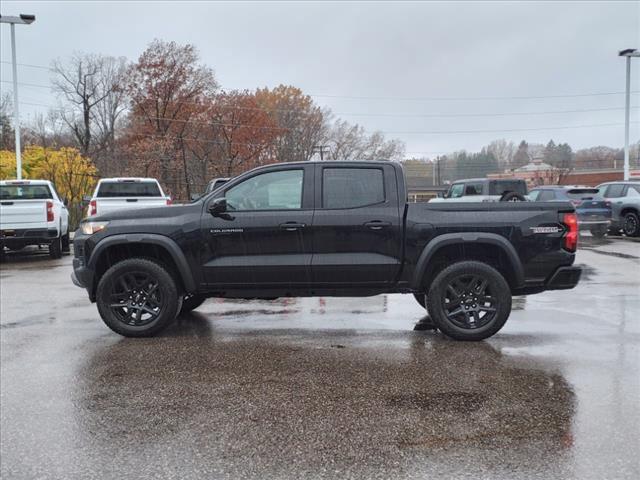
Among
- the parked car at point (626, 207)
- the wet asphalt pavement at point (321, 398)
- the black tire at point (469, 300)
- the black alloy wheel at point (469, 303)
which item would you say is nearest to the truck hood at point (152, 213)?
the wet asphalt pavement at point (321, 398)

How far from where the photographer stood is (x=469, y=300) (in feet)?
19.3

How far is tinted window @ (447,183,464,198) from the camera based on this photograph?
21266 millimetres

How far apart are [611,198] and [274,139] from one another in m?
38.5

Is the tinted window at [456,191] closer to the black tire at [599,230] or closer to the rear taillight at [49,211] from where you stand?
the black tire at [599,230]

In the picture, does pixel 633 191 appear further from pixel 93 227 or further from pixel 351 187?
pixel 93 227

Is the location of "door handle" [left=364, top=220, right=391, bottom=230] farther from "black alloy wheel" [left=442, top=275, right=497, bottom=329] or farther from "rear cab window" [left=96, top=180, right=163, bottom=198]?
"rear cab window" [left=96, top=180, right=163, bottom=198]

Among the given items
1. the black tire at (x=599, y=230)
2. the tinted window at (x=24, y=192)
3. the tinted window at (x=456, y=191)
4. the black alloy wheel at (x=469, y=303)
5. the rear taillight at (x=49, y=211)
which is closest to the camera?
the black alloy wheel at (x=469, y=303)

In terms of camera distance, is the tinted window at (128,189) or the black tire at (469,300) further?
the tinted window at (128,189)

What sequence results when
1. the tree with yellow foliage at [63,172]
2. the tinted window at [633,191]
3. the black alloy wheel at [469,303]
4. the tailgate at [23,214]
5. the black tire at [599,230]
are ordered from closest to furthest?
the black alloy wheel at [469,303] → the tailgate at [23,214] → the black tire at [599,230] → the tinted window at [633,191] → the tree with yellow foliage at [63,172]

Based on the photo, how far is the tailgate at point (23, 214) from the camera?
13.0 metres

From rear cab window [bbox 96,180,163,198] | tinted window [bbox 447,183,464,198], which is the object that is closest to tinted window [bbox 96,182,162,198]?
rear cab window [bbox 96,180,163,198]

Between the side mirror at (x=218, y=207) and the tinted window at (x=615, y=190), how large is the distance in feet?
54.7

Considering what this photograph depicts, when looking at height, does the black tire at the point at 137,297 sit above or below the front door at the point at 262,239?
below

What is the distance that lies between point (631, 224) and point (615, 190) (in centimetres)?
139
